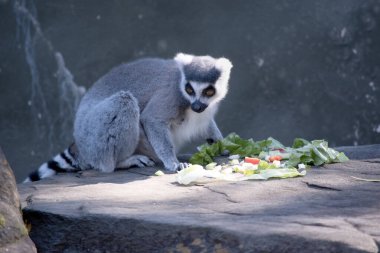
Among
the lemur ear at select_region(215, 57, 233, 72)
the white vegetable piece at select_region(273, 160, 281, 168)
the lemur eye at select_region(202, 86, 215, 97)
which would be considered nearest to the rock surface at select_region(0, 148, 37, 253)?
the white vegetable piece at select_region(273, 160, 281, 168)

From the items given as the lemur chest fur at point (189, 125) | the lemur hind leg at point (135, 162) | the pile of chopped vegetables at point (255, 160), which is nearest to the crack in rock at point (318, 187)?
the pile of chopped vegetables at point (255, 160)

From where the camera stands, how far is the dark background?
9477mm

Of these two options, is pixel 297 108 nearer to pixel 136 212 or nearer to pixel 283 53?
pixel 283 53

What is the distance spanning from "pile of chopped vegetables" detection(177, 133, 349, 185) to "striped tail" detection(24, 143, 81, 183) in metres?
1.30

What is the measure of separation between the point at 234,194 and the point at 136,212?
0.91m

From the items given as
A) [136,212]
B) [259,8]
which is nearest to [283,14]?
[259,8]

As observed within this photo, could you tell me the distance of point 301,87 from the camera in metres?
9.59

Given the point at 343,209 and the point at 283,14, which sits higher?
the point at 283,14

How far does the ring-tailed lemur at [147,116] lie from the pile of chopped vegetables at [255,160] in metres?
0.34

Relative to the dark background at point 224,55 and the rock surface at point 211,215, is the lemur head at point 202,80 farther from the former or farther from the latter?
the dark background at point 224,55

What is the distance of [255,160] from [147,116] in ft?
4.06

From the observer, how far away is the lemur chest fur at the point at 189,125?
6426 millimetres

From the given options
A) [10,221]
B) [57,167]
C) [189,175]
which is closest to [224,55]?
[57,167]

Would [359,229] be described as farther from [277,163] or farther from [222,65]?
[222,65]
